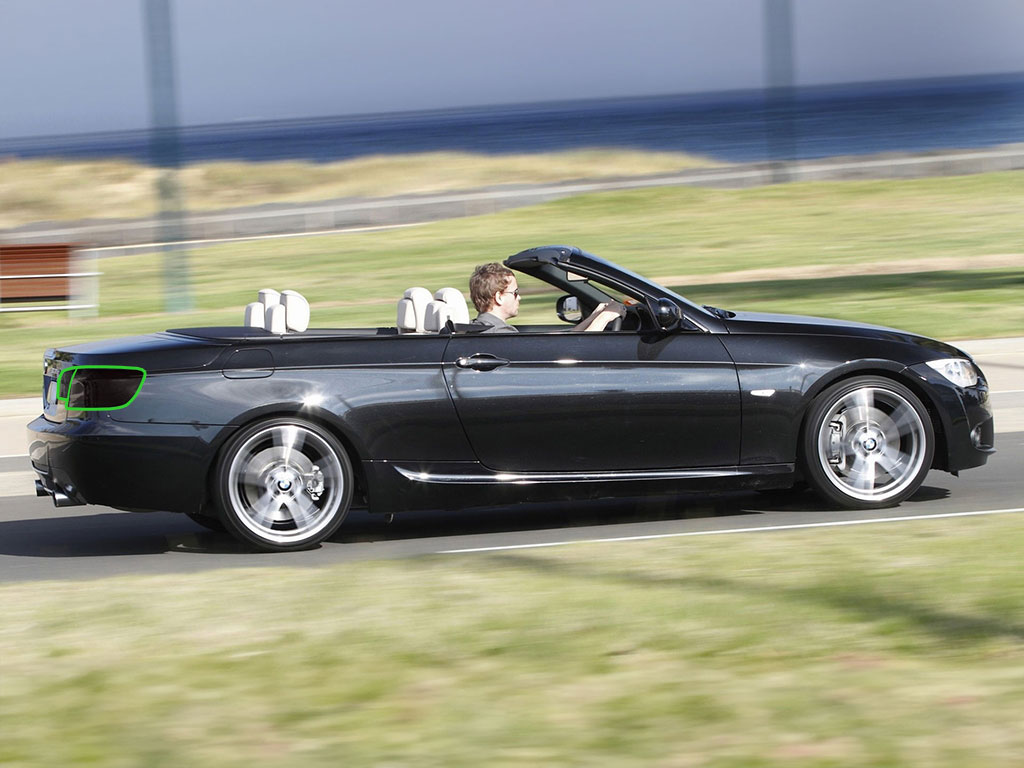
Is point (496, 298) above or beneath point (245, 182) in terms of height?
beneath

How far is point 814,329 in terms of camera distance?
7.98 m

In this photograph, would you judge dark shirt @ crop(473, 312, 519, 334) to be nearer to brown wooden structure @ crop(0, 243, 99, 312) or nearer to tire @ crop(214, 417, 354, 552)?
tire @ crop(214, 417, 354, 552)

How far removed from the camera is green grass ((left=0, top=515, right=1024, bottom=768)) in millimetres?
4133

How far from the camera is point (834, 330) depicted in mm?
7992

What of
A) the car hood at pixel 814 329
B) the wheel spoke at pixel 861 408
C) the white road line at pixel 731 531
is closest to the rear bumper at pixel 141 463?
the white road line at pixel 731 531

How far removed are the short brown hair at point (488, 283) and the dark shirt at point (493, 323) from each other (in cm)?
6

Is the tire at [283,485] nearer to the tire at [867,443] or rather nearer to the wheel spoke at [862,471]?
the tire at [867,443]

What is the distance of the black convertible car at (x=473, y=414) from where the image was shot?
7336mm

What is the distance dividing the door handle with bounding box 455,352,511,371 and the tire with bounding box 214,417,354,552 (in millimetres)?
717

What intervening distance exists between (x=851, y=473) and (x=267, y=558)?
2.99 metres

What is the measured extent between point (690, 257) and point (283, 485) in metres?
16.6

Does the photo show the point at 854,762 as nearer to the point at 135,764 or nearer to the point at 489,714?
the point at 489,714

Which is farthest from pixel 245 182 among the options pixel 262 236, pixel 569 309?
pixel 569 309

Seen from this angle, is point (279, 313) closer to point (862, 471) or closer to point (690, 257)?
point (862, 471)
